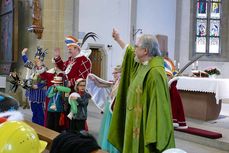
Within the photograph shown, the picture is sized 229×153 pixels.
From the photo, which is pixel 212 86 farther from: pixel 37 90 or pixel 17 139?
pixel 17 139

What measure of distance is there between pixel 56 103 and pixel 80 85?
665 millimetres

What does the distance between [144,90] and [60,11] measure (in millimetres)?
7777

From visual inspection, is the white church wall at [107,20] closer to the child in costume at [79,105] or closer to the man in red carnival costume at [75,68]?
the man in red carnival costume at [75,68]

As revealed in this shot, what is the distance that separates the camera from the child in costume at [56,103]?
5503 mm

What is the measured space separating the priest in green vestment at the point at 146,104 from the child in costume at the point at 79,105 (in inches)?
60.4

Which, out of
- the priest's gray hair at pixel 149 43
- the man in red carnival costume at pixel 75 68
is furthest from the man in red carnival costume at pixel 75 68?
the priest's gray hair at pixel 149 43

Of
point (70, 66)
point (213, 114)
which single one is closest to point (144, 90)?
point (70, 66)

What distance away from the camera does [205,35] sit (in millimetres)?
14430

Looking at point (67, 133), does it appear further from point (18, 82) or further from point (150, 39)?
point (18, 82)

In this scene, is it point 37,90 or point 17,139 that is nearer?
point 17,139

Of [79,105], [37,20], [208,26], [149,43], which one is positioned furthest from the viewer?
[208,26]

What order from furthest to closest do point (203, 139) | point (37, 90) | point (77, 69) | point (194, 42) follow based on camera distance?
1. point (194, 42)
2. point (37, 90)
3. point (203, 139)
4. point (77, 69)

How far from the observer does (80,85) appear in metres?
5.15

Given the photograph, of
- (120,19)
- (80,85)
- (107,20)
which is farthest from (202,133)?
(120,19)
